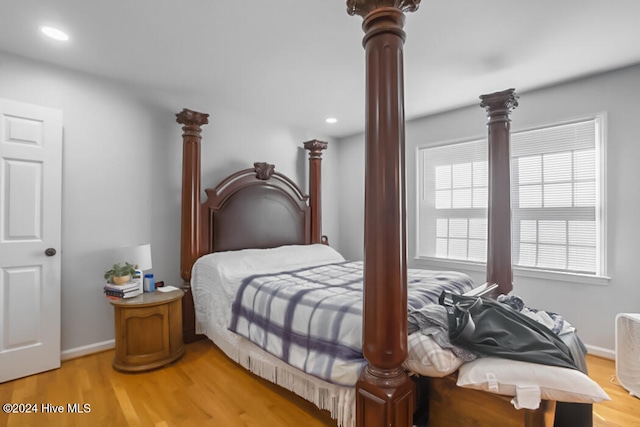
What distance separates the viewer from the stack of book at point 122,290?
7.90 feet

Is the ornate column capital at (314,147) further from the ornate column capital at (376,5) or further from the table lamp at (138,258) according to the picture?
the ornate column capital at (376,5)

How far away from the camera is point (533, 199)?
3.12m

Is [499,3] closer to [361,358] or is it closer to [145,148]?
[361,358]

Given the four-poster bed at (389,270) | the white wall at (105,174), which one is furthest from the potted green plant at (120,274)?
the four-poster bed at (389,270)

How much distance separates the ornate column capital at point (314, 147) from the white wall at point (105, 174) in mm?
1157

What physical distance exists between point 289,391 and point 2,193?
99.1 inches

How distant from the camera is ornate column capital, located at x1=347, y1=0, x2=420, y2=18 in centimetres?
127

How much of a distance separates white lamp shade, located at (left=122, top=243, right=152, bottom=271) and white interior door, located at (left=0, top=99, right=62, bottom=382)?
49 centimetres

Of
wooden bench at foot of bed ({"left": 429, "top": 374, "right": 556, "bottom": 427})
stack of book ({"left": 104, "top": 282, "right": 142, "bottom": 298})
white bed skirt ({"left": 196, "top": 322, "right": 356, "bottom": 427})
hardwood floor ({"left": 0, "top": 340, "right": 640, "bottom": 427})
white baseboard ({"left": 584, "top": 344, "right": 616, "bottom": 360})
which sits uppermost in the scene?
stack of book ({"left": 104, "top": 282, "right": 142, "bottom": 298})

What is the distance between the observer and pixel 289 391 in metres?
2.15

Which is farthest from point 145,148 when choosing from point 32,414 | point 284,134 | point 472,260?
point 472,260

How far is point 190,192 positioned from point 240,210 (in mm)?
581

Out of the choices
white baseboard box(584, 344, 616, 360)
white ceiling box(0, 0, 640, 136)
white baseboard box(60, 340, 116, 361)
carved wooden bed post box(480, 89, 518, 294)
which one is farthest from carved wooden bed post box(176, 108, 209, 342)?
white baseboard box(584, 344, 616, 360)

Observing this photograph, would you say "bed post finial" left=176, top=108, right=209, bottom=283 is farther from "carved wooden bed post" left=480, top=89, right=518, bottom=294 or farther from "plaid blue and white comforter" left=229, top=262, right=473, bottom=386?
"carved wooden bed post" left=480, top=89, right=518, bottom=294
